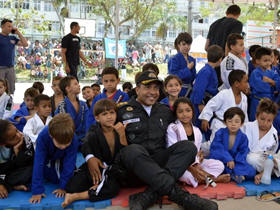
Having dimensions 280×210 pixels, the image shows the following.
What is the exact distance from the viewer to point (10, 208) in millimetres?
2740

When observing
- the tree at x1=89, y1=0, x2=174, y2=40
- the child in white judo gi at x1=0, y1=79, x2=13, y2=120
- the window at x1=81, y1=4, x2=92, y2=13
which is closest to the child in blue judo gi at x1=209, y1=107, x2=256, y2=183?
the child in white judo gi at x1=0, y1=79, x2=13, y2=120

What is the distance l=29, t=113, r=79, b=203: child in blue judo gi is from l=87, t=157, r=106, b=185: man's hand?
0.55ft

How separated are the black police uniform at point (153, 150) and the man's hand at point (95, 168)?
0.79 feet

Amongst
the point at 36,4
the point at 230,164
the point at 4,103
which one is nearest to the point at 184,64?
the point at 230,164

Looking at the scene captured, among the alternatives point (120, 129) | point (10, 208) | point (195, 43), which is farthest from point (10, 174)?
point (195, 43)

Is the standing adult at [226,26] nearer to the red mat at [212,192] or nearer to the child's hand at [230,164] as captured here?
the child's hand at [230,164]

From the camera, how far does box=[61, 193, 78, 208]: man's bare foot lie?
272 centimetres

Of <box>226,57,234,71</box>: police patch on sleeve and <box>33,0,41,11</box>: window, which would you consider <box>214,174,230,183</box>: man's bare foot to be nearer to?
<box>226,57,234,71</box>: police patch on sleeve

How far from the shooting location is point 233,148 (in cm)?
352

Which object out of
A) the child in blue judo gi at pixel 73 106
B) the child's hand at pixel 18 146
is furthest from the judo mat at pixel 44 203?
the child in blue judo gi at pixel 73 106

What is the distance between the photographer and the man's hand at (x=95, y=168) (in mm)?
2960

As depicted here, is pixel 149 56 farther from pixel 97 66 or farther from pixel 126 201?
pixel 126 201

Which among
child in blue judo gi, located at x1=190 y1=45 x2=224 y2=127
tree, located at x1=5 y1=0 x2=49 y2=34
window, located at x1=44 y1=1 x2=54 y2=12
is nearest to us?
child in blue judo gi, located at x1=190 y1=45 x2=224 y2=127

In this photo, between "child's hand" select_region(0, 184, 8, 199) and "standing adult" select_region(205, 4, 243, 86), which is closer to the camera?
"child's hand" select_region(0, 184, 8, 199)
